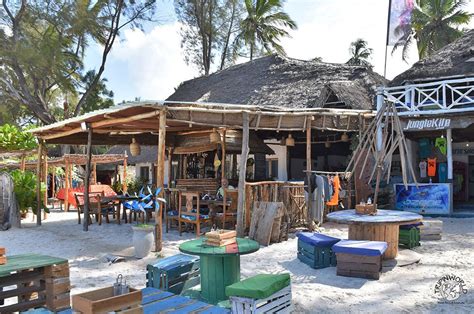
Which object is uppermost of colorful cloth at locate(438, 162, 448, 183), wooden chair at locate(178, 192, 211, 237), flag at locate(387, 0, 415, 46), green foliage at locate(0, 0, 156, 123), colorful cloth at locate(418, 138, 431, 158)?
green foliage at locate(0, 0, 156, 123)

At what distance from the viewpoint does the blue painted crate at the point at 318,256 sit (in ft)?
20.2

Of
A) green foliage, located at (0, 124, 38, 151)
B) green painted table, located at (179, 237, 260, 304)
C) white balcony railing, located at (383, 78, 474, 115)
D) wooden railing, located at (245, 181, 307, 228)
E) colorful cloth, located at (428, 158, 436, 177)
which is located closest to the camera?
green painted table, located at (179, 237, 260, 304)

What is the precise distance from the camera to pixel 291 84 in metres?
14.6

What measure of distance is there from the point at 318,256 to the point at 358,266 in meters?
0.72

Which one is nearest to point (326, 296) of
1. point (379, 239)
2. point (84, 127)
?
point (379, 239)

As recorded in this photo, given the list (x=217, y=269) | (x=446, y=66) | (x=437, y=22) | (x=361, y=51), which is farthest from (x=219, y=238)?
(x=361, y=51)

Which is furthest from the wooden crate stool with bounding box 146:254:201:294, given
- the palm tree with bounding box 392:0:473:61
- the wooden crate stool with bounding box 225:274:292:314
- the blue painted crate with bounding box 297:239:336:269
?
the palm tree with bounding box 392:0:473:61

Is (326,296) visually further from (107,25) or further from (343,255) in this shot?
(107,25)

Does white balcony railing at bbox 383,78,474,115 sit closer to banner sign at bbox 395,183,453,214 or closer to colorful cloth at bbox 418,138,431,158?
banner sign at bbox 395,183,453,214

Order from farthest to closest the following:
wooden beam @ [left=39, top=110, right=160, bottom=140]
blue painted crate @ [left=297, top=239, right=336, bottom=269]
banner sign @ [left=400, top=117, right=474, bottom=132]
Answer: banner sign @ [left=400, top=117, right=474, bottom=132], wooden beam @ [left=39, top=110, right=160, bottom=140], blue painted crate @ [left=297, top=239, right=336, bottom=269]

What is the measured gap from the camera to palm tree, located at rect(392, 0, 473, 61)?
24984 millimetres

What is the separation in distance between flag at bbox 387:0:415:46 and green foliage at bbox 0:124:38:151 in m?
11.3

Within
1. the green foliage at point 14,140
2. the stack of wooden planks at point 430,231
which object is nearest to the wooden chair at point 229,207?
the stack of wooden planks at point 430,231

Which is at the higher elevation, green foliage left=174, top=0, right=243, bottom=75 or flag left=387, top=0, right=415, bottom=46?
green foliage left=174, top=0, right=243, bottom=75
